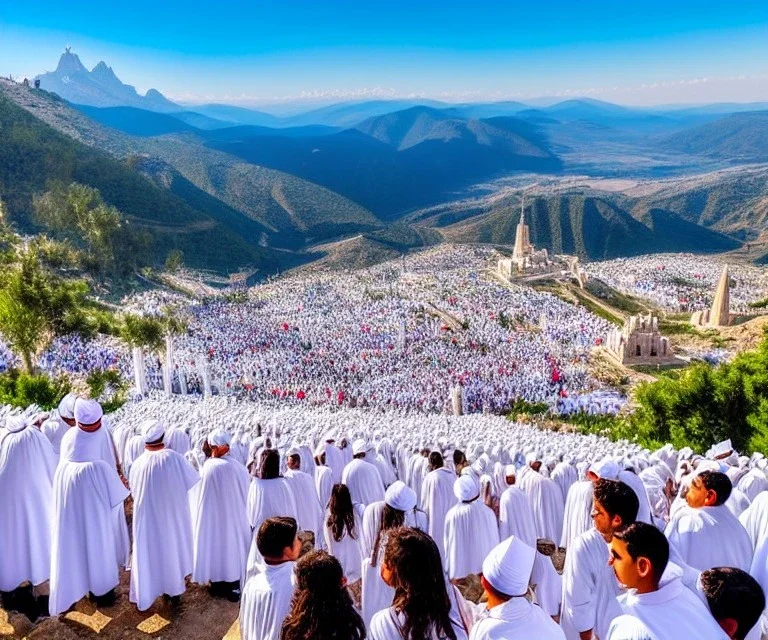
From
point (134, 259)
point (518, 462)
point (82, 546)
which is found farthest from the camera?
point (134, 259)

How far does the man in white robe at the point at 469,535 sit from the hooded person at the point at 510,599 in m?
2.43

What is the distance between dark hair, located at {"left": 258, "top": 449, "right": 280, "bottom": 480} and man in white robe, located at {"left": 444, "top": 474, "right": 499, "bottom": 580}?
5.18ft

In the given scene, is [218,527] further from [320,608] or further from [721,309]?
[721,309]

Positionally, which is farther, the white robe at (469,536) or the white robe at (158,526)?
the white robe at (469,536)

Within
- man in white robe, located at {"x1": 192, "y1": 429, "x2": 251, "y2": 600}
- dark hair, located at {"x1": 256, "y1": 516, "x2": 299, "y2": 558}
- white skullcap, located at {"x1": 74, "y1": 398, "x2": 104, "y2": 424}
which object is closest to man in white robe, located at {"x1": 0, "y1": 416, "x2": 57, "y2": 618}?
white skullcap, located at {"x1": 74, "y1": 398, "x2": 104, "y2": 424}

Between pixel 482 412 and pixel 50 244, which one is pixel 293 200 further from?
pixel 482 412

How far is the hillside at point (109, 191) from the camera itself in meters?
60.1

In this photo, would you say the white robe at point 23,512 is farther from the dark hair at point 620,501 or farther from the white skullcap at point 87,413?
the dark hair at point 620,501

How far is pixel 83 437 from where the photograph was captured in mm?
4973

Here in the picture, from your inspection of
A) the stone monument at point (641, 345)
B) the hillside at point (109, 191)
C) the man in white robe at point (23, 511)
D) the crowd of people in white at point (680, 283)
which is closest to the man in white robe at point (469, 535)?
the man in white robe at point (23, 511)

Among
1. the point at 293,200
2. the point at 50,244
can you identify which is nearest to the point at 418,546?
the point at 50,244

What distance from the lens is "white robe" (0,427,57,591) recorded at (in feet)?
16.2

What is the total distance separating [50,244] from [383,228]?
77.8 meters

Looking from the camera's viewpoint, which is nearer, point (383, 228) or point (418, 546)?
point (418, 546)
